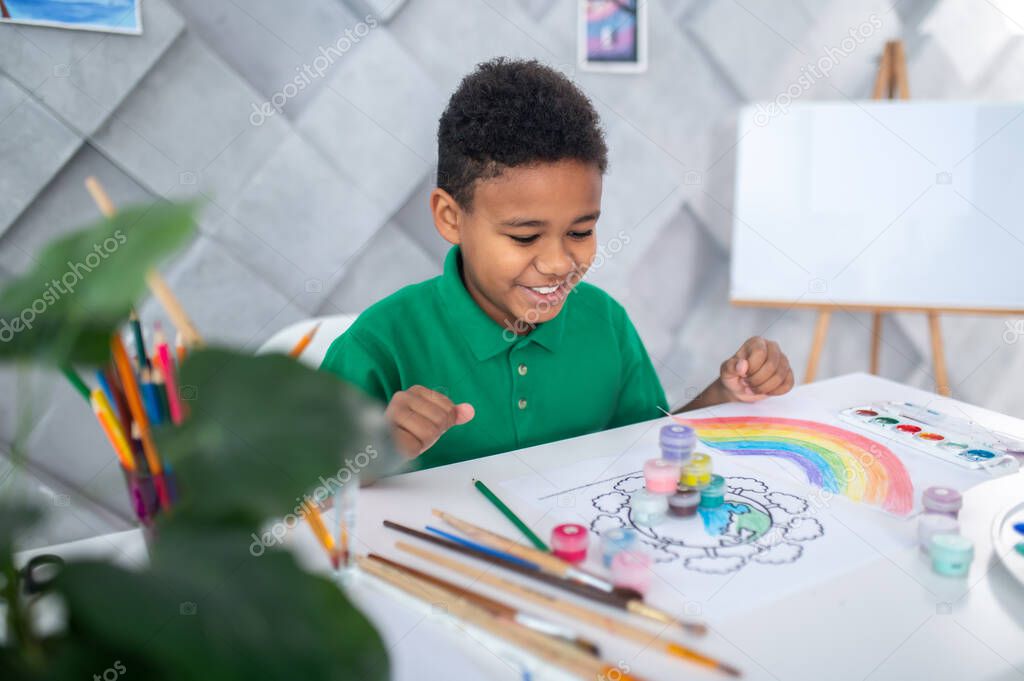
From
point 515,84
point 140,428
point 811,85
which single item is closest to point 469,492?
point 140,428

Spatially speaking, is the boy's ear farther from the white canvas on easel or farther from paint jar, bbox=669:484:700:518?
the white canvas on easel

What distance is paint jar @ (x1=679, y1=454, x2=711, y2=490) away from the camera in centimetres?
55

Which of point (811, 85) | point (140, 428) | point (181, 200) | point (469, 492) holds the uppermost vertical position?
point (811, 85)

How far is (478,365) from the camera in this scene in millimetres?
806

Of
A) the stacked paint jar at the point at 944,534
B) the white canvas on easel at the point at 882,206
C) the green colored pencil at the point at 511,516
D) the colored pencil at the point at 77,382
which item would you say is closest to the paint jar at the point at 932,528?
the stacked paint jar at the point at 944,534

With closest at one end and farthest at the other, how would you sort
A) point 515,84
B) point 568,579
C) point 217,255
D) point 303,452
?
point 303,452
point 568,579
point 515,84
point 217,255

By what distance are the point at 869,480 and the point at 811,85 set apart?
1.39 m

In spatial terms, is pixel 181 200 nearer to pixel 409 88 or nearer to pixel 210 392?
pixel 210 392

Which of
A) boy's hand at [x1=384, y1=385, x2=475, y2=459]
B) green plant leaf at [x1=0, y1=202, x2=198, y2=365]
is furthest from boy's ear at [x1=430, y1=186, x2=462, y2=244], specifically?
green plant leaf at [x1=0, y1=202, x2=198, y2=365]

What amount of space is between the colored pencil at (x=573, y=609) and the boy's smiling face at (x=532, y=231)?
1.13 ft

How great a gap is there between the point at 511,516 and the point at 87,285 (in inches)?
15.7

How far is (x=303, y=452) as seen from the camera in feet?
0.48

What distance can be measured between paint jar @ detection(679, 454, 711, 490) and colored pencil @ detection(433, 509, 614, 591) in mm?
137

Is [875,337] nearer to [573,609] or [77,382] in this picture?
[573,609]
